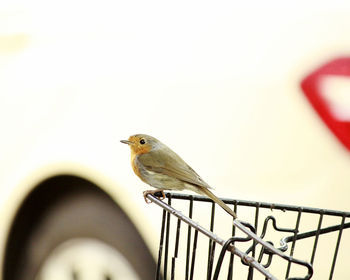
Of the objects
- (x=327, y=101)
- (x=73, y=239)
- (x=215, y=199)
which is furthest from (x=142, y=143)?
(x=73, y=239)

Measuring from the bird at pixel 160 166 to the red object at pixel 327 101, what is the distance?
66cm

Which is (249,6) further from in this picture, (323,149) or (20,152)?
(20,152)

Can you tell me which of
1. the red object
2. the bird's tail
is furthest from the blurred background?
the bird's tail

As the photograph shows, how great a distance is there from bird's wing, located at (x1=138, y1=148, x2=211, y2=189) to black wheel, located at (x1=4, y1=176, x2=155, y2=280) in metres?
0.95

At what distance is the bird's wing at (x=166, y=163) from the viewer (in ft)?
7.76

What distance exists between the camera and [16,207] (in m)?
3.54

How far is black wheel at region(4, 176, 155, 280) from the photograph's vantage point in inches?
133

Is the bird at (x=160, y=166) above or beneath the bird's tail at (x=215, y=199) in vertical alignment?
above

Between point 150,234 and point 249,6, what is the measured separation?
0.96 m

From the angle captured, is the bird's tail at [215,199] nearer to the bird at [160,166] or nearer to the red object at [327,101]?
the bird at [160,166]

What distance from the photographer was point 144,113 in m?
3.30

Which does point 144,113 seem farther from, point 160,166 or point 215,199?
point 215,199

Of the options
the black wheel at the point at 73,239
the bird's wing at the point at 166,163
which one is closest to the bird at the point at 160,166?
the bird's wing at the point at 166,163

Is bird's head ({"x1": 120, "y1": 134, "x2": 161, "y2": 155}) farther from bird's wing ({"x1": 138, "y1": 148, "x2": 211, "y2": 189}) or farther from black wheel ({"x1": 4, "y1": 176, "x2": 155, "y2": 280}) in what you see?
black wheel ({"x1": 4, "y1": 176, "x2": 155, "y2": 280})
